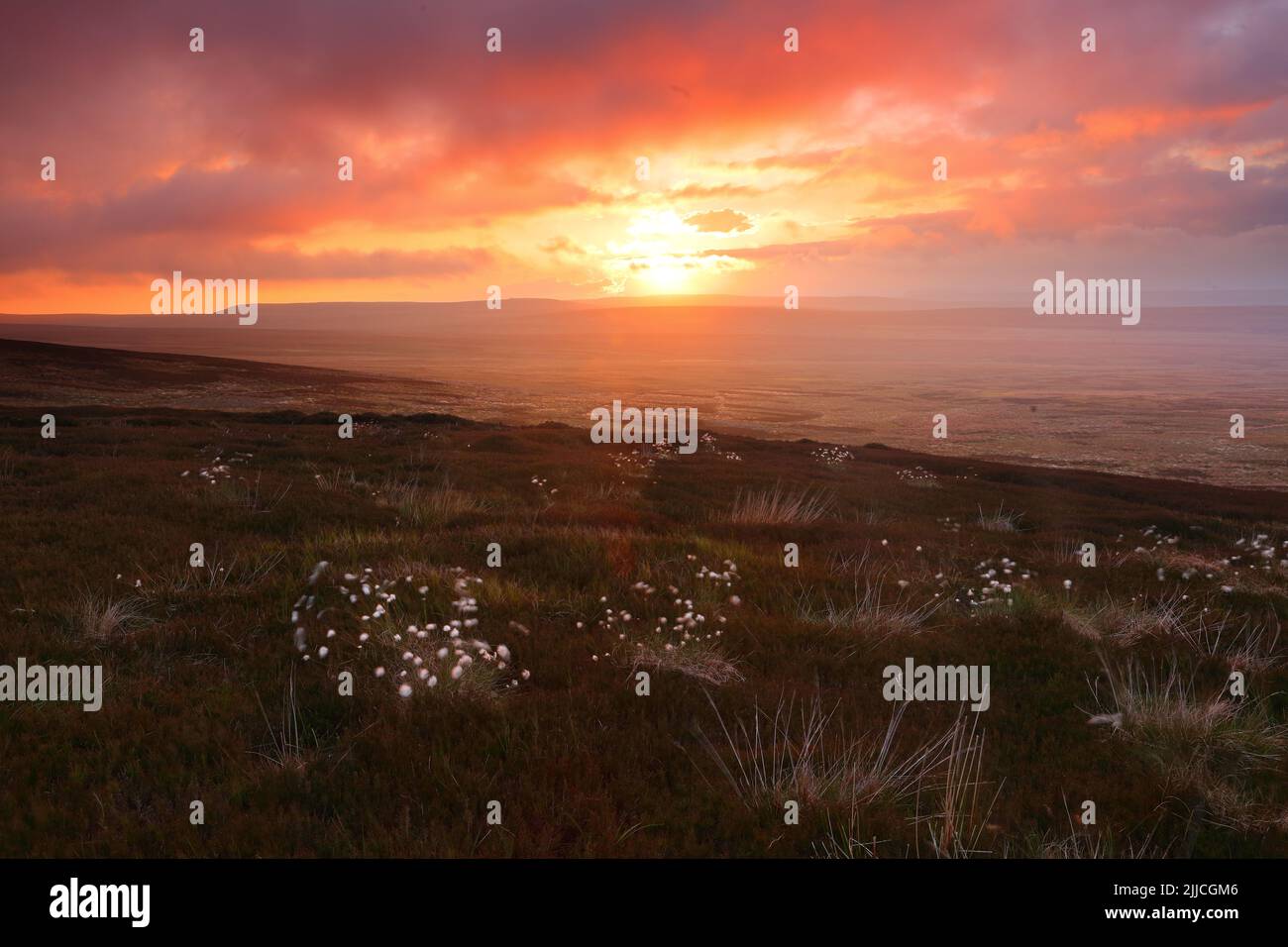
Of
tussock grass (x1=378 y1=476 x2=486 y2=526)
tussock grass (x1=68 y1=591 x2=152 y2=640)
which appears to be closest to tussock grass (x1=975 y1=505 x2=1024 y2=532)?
tussock grass (x1=378 y1=476 x2=486 y2=526)

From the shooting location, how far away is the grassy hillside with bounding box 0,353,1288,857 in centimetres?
529


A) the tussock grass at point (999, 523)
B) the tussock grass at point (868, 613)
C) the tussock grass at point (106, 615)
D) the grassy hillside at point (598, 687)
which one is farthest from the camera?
the tussock grass at point (999, 523)

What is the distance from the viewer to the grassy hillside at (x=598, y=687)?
5285mm

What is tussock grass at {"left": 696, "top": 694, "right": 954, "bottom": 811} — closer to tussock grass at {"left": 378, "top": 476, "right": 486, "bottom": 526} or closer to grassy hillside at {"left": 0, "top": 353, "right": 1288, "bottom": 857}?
grassy hillside at {"left": 0, "top": 353, "right": 1288, "bottom": 857}

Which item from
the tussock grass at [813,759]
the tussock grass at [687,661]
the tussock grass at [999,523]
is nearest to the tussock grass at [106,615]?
the tussock grass at [687,661]

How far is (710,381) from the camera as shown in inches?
4638

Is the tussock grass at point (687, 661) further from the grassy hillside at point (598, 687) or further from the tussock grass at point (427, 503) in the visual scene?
the tussock grass at point (427, 503)

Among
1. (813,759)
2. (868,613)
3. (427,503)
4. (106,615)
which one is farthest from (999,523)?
(106,615)

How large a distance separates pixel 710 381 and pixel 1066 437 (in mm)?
61360

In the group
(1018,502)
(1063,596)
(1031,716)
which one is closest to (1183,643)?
(1063,596)

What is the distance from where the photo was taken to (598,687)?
732cm

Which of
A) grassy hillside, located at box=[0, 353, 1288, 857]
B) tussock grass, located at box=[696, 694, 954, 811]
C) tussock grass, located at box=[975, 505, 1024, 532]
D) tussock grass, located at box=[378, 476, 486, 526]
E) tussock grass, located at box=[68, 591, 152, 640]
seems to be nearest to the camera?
grassy hillside, located at box=[0, 353, 1288, 857]

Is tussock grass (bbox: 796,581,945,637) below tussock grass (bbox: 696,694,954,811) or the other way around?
the other way around

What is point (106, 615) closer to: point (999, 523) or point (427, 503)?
point (427, 503)
